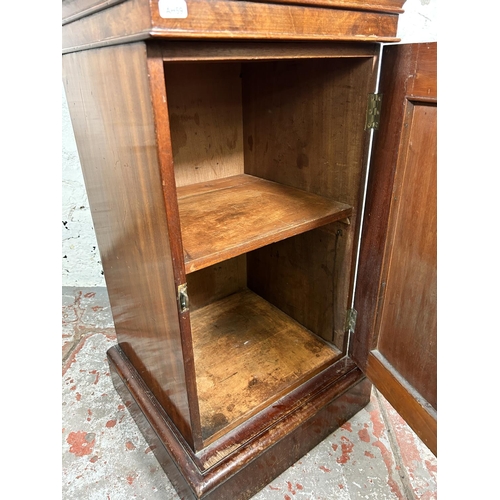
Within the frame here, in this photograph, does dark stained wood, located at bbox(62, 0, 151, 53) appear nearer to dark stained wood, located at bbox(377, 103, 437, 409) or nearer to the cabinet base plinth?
dark stained wood, located at bbox(377, 103, 437, 409)

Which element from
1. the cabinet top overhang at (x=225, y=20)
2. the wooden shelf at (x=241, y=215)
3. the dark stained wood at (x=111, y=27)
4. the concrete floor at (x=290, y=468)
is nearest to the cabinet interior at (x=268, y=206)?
the wooden shelf at (x=241, y=215)

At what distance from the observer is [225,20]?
1.90ft

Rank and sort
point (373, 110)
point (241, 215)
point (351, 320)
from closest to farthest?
point (373, 110), point (241, 215), point (351, 320)

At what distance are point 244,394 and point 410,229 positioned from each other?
0.61 metres

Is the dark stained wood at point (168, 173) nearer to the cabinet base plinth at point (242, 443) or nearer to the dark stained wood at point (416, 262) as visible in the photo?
the cabinet base plinth at point (242, 443)

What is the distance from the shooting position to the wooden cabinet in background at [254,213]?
25.2 inches

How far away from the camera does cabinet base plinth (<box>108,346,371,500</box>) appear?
2.97ft

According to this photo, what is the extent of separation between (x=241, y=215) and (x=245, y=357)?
0.49 meters

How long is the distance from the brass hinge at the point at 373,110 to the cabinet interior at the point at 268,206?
0.02 m

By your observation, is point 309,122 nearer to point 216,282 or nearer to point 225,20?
point 225,20

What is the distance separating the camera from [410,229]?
0.78m

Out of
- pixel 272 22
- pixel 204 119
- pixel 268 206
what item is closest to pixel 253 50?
pixel 272 22

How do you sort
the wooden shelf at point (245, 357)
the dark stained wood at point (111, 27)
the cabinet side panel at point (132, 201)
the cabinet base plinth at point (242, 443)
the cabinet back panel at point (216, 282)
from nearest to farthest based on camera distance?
the dark stained wood at point (111, 27), the cabinet side panel at point (132, 201), the cabinet base plinth at point (242, 443), the wooden shelf at point (245, 357), the cabinet back panel at point (216, 282)
